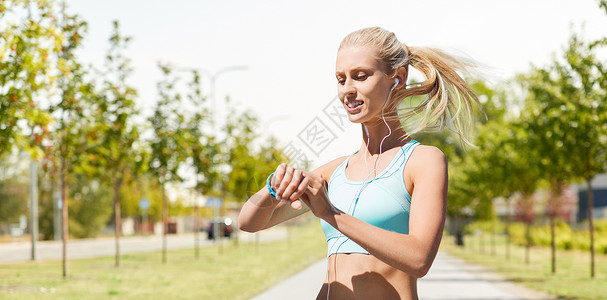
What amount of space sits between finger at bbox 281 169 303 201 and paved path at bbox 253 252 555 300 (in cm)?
936

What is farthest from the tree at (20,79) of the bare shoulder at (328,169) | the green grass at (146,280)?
the bare shoulder at (328,169)

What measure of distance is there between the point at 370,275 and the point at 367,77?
1.81ft

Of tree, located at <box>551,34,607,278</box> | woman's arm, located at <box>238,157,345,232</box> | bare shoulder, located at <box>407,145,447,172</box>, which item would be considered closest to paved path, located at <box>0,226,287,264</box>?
tree, located at <box>551,34,607,278</box>

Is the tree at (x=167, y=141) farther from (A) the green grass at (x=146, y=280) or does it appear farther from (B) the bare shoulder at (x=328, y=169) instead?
(B) the bare shoulder at (x=328, y=169)

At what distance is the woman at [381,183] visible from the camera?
179 centimetres

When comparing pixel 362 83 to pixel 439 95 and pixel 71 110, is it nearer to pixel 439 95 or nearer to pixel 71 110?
pixel 439 95

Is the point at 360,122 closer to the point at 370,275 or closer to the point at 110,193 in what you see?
the point at 370,275

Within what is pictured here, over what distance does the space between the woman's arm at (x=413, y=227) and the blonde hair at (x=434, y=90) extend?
0.31 m

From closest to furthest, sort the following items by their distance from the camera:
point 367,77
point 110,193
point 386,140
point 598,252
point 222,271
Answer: point 367,77 → point 386,140 → point 222,271 → point 598,252 → point 110,193

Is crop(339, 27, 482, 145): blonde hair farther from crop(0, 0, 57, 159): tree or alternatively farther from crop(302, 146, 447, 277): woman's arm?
crop(0, 0, 57, 159): tree

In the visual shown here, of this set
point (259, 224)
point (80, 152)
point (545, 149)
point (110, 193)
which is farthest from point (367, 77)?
point (110, 193)

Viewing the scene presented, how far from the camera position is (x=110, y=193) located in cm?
6469

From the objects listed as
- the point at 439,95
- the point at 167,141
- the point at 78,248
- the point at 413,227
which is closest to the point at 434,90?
the point at 439,95

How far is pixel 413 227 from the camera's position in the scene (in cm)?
185
